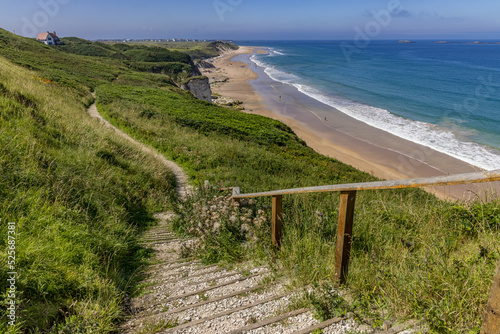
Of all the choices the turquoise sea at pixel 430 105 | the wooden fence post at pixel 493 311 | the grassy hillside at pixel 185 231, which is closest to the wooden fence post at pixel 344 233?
the grassy hillside at pixel 185 231

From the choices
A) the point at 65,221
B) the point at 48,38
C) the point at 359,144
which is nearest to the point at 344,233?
the point at 65,221

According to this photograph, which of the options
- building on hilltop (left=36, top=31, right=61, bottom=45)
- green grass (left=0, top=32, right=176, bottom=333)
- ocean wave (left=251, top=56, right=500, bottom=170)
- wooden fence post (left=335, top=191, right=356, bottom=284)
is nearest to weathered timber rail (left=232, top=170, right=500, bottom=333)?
wooden fence post (left=335, top=191, right=356, bottom=284)

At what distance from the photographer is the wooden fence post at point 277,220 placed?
13.2 ft

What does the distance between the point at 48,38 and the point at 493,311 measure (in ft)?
444

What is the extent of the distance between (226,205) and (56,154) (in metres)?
3.90

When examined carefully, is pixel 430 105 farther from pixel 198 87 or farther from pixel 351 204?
pixel 351 204

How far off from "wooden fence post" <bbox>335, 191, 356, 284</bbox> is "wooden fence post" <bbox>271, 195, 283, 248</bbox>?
3.88ft

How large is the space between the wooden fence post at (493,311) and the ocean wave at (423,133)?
2473cm

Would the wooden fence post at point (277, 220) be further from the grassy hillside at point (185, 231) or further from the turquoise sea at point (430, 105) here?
→ the turquoise sea at point (430, 105)

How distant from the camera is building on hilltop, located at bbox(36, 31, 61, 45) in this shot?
10519cm

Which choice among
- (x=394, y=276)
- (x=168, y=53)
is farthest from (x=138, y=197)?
(x=168, y=53)

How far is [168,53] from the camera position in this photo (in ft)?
302

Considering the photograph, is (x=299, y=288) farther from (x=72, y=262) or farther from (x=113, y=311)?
(x=72, y=262)

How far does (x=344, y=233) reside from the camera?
9.36 feet
